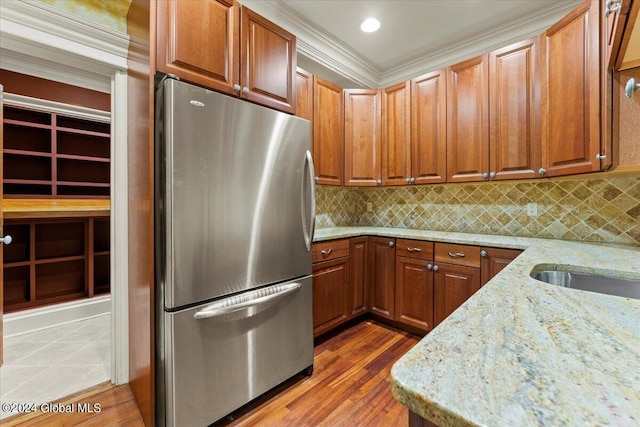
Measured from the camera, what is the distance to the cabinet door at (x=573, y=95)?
5.06 ft

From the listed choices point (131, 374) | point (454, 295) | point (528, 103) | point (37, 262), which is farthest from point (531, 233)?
point (37, 262)

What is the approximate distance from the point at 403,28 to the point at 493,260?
197cm

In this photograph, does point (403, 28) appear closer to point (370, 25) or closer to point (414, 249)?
point (370, 25)

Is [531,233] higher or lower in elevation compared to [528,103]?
lower

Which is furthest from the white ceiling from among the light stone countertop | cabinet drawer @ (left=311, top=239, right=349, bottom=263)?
the light stone countertop

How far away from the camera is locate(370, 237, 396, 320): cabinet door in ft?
8.21

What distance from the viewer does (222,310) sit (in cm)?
138

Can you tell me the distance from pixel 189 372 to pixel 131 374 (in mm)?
802

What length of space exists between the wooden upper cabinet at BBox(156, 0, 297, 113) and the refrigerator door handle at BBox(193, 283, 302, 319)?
112cm

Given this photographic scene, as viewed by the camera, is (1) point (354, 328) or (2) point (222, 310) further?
(1) point (354, 328)

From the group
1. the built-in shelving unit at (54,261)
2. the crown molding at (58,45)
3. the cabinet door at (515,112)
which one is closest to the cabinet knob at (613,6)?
the cabinet door at (515,112)

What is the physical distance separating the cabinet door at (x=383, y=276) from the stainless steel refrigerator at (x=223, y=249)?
104 centimetres

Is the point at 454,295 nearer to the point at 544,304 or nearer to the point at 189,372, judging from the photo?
the point at 544,304

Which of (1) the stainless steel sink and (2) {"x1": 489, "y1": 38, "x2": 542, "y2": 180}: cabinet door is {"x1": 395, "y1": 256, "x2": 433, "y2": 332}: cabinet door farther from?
(1) the stainless steel sink
